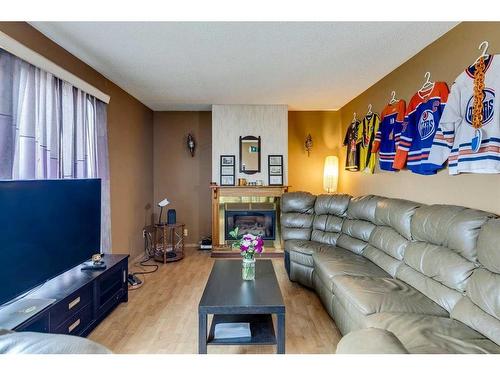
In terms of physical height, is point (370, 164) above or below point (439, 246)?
above

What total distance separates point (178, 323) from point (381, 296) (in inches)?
63.7

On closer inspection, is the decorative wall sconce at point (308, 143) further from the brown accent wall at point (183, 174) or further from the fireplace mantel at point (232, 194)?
the brown accent wall at point (183, 174)

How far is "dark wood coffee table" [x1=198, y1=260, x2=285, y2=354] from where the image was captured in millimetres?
1694

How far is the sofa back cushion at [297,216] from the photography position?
3.55 metres

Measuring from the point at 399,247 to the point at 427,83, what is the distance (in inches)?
59.5

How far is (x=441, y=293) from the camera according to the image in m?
1.71

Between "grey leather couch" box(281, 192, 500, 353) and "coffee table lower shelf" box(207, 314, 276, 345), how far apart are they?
0.56m

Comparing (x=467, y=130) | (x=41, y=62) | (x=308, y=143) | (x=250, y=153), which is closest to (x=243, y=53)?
(x=41, y=62)

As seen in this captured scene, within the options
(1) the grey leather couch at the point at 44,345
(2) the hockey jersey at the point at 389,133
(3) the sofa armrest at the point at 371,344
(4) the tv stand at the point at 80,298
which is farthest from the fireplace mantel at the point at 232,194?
(1) the grey leather couch at the point at 44,345

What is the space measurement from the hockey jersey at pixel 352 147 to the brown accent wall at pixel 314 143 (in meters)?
0.61

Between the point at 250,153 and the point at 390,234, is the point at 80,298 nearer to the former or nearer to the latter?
the point at 390,234
